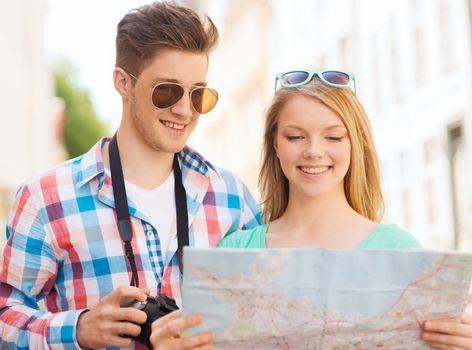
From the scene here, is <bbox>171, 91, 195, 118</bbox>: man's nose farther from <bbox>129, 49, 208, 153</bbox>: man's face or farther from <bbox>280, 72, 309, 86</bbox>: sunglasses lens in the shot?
<bbox>280, 72, 309, 86</bbox>: sunglasses lens

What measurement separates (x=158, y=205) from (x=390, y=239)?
880mm

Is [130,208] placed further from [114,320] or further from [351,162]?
[351,162]

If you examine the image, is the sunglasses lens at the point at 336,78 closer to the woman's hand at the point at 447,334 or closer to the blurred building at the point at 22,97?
the woman's hand at the point at 447,334

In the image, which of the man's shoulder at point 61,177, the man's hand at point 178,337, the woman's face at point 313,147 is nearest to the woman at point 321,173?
the woman's face at point 313,147

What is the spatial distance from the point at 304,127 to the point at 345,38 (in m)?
21.6

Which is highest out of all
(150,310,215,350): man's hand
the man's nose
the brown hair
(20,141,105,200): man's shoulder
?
the brown hair

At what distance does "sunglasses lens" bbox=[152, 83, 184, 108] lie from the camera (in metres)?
3.60

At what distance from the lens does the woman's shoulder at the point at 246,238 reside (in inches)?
138

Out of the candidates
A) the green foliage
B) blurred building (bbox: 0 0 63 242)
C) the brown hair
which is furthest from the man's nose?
the green foliage

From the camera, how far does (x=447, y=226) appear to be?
18.2m

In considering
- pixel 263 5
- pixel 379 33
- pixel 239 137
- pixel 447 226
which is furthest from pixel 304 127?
pixel 239 137

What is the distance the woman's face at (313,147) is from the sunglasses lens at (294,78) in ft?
0.45

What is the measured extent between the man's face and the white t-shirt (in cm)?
16

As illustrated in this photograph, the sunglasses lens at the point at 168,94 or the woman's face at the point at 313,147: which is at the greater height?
the sunglasses lens at the point at 168,94
